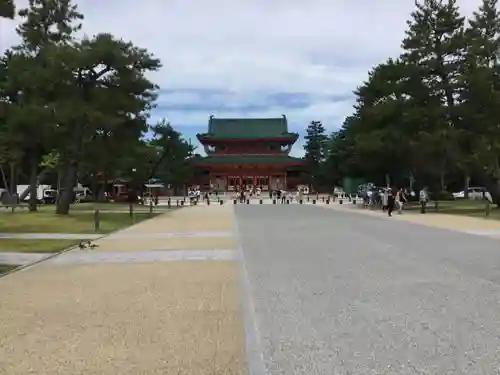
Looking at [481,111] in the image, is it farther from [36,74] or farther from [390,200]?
[36,74]

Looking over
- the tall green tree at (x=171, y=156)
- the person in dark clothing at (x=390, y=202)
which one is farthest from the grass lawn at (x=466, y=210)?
the tall green tree at (x=171, y=156)

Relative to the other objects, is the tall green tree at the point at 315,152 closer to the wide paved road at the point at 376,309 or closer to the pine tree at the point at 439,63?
the pine tree at the point at 439,63

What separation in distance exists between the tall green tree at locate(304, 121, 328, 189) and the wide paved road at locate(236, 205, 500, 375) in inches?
2928

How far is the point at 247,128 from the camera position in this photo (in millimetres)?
91875

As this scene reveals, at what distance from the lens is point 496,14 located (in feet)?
188

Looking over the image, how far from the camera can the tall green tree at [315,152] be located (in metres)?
91.4

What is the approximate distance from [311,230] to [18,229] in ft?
34.8

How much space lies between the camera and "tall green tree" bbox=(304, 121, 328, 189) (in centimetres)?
9144

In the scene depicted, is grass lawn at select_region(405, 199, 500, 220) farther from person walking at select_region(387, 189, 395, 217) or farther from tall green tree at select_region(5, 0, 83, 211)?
tall green tree at select_region(5, 0, 83, 211)

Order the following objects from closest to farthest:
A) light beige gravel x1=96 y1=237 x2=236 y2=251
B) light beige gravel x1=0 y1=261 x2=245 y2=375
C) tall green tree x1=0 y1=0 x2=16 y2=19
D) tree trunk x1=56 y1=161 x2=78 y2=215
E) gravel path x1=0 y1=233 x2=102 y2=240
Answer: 1. light beige gravel x1=0 y1=261 x2=245 y2=375
2. tall green tree x1=0 y1=0 x2=16 y2=19
3. light beige gravel x1=96 y1=237 x2=236 y2=251
4. gravel path x1=0 y1=233 x2=102 y2=240
5. tree trunk x1=56 y1=161 x2=78 y2=215

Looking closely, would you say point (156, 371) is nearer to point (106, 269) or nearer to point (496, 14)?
point (106, 269)

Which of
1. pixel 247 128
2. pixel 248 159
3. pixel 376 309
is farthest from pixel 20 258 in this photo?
pixel 247 128

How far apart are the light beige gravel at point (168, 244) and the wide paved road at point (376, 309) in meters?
2.21

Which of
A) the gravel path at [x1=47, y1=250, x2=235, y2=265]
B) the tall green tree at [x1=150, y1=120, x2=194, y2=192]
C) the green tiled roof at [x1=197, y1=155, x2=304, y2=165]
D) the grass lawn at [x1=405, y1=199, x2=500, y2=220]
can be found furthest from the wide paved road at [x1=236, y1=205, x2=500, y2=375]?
the green tiled roof at [x1=197, y1=155, x2=304, y2=165]
